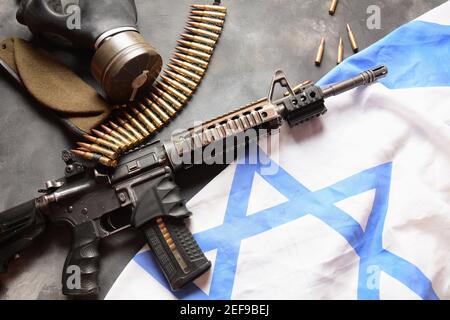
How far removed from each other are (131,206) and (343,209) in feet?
2.79

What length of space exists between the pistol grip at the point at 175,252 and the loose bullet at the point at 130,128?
1.23 feet

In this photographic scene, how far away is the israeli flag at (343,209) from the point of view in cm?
183

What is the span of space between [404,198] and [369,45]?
77 cm

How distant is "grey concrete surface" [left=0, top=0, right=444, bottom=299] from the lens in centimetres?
188

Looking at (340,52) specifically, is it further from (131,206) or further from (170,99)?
(131,206)

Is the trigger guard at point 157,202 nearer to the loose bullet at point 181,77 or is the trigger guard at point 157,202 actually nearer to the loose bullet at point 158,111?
the loose bullet at point 158,111

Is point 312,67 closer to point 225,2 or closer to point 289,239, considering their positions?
point 225,2

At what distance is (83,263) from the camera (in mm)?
1735

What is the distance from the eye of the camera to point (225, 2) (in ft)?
7.33

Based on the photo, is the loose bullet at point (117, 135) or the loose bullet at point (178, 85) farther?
the loose bullet at point (178, 85)

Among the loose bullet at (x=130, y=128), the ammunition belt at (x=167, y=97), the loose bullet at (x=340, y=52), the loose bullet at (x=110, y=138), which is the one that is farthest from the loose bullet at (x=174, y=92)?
the loose bullet at (x=340, y=52)

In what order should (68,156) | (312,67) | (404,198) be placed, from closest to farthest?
1. (68,156)
2. (404,198)
3. (312,67)

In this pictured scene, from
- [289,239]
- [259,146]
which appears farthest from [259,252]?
[259,146]

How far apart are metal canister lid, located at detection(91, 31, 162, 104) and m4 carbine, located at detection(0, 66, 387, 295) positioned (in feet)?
0.91
